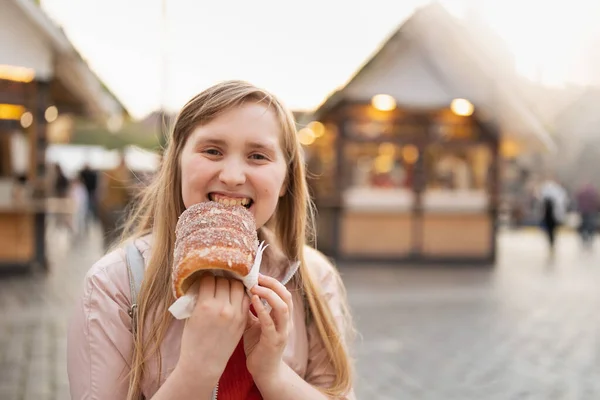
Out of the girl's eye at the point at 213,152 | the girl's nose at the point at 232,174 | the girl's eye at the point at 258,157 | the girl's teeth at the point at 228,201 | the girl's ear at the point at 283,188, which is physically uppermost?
the girl's eye at the point at 213,152

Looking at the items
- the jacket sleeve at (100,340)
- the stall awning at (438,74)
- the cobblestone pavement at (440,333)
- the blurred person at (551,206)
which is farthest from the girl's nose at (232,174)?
the blurred person at (551,206)

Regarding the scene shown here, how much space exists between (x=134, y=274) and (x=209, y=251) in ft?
1.26

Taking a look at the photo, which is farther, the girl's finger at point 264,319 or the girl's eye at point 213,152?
the girl's eye at point 213,152

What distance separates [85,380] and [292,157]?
0.84 m

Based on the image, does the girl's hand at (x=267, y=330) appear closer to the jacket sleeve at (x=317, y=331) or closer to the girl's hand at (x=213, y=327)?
the girl's hand at (x=213, y=327)

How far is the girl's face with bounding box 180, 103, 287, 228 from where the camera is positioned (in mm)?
1820

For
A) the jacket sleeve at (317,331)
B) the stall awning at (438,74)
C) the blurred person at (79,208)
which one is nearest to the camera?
the jacket sleeve at (317,331)

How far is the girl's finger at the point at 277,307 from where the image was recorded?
5.36ft

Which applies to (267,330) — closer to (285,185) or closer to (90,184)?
(285,185)

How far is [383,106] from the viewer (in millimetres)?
14484

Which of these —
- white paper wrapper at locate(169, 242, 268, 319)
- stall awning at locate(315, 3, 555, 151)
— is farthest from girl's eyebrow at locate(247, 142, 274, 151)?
stall awning at locate(315, 3, 555, 151)

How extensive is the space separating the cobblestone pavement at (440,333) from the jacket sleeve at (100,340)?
1.20m

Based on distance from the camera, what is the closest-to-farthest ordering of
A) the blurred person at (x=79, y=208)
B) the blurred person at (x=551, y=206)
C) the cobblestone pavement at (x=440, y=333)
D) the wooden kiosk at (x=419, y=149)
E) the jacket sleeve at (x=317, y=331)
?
the jacket sleeve at (x=317, y=331) → the cobblestone pavement at (x=440, y=333) → the wooden kiosk at (x=419, y=149) → the blurred person at (x=79, y=208) → the blurred person at (x=551, y=206)

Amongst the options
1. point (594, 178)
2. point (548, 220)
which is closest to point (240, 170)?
point (548, 220)
